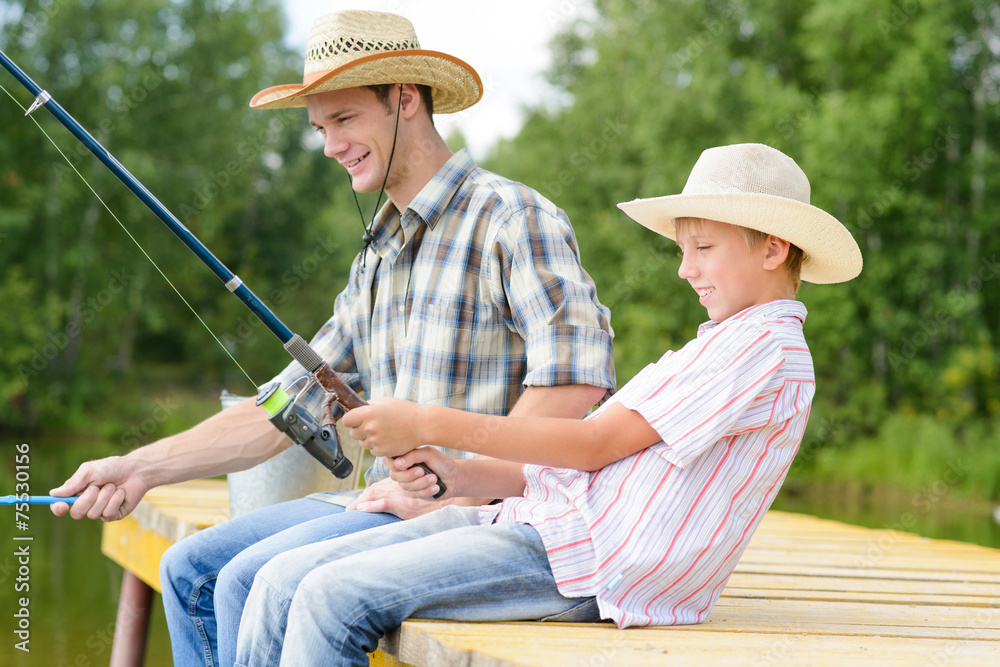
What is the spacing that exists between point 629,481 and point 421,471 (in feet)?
1.13

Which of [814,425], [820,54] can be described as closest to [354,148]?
[814,425]

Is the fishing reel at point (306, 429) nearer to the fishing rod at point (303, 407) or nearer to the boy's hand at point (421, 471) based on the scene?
the fishing rod at point (303, 407)

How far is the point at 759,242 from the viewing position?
1.82 metres

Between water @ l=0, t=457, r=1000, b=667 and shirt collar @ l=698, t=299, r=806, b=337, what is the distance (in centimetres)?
374

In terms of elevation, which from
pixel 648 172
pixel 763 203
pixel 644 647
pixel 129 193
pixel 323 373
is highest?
pixel 129 193

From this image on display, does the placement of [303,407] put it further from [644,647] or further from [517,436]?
[644,647]

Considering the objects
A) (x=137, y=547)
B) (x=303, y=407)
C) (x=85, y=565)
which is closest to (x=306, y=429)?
(x=303, y=407)

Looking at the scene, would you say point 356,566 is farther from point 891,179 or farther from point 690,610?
point 891,179

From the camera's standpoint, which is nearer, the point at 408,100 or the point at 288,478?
the point at 408,100

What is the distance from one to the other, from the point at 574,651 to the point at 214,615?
38.1 inches

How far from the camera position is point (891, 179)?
13344 millimetres

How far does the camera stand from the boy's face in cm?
180

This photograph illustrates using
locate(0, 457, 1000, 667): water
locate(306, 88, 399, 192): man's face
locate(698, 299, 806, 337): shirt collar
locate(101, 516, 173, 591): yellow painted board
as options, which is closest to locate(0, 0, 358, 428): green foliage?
locate(0, 457, 1000, 667): water

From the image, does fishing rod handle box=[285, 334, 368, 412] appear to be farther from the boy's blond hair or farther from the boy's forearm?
the boy's blond hair
